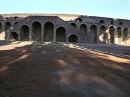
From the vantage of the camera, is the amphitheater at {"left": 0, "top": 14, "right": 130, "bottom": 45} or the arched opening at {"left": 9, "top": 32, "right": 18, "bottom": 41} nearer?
the amphitheater at {"left": 0, "top": 14, "right": 130, "bottom": 45}

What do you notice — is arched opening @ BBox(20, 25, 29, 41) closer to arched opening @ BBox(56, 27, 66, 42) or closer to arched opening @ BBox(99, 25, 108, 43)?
arched opening @ BBox(56, 27, 66, 42)

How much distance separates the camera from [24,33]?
42031 mm

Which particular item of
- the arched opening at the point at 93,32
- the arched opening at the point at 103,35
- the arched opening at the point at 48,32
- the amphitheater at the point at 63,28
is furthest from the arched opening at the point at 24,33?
the arched opening at the point at 103,35

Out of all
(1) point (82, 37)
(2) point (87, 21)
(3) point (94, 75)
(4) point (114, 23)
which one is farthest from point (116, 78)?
(4) point (114, 23)

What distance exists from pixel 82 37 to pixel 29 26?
30.0 feet

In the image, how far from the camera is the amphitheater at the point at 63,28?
39.4 meters

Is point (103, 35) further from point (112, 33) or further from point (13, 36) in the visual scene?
point (13, 36)

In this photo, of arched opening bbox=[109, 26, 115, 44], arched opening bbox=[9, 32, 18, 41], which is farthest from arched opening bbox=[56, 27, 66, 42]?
arched opening bbox=[109, 26, 115, 44]

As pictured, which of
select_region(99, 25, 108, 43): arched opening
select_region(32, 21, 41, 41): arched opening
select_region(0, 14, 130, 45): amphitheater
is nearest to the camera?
select_region(0, 14, 130, 45): amphitheater

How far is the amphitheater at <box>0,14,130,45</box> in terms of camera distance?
129 feet

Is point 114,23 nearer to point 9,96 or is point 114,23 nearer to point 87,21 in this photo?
point 87,21

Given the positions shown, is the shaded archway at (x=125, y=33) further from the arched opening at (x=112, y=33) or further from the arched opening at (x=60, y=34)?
the arched opening at (x=60, y=34)

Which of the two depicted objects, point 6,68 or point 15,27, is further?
point 15,27

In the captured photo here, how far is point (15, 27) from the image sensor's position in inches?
1554
